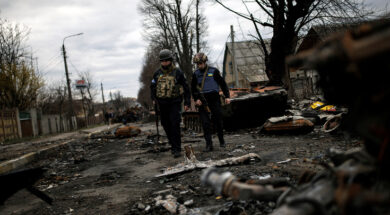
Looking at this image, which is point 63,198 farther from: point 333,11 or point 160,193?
point 333,11

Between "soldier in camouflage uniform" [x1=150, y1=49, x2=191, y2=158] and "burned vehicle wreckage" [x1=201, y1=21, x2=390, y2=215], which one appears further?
"soldier in camouflage uniform" [x1=150, y1=49, x2=191, y2=158]

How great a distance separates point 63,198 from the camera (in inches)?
129

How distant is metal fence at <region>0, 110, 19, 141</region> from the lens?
17188mm

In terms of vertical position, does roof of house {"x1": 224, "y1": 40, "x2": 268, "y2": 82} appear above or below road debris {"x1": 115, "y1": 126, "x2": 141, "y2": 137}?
above

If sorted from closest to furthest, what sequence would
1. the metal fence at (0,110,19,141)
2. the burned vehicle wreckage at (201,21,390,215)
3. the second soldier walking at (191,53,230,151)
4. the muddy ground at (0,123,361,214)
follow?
the burned vehicle wreckage at (201,21,390,215) < the muddy ground at (0,123,361,214) < the second soldier walking at (191,53,230,151) < the metal fence at (0,110,19,141)

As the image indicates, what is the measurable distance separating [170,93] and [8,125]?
1700cm

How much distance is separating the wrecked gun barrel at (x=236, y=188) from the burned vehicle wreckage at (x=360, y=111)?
0.66ft

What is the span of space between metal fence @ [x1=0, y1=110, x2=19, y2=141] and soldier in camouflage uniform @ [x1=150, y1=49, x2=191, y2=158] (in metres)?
15.9

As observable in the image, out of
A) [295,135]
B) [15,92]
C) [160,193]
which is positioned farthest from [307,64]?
[15,92]

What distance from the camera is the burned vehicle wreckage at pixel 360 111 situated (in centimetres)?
102

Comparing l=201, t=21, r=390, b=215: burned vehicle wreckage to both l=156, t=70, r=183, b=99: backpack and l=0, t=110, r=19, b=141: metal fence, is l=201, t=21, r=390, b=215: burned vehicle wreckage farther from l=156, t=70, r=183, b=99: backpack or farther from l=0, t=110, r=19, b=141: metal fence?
l=0, t=110, r=19, b=141: metal fence

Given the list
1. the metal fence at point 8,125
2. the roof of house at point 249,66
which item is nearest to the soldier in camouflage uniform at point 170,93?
the metal fence at point 8,125

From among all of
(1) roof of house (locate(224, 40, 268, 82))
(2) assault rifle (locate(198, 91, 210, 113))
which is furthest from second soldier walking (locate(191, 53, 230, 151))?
(1) roof of house (locate(224, 40, 268, 82))

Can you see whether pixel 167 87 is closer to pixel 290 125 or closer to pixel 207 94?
pixel 207 94
